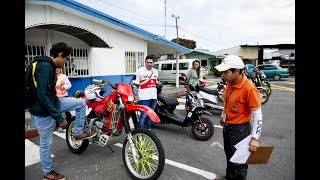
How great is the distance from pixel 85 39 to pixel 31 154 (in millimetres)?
5942

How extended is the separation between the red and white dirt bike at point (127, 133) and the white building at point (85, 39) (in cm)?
441

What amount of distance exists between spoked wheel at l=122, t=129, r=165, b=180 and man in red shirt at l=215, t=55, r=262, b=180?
0.91m

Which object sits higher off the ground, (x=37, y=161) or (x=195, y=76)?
(x=195, y=76)

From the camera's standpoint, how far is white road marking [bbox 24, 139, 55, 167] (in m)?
3.97

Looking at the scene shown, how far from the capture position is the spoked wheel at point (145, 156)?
3.11 m

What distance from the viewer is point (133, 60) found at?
11961 millimetres

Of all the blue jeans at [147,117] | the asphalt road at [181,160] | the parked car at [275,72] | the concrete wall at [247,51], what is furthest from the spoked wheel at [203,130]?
the concrete wall at [247,51]

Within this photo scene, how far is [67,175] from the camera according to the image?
3.54 m

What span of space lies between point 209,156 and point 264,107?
582cm

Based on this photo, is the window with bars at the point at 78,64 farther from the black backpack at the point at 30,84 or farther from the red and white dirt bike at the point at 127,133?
the black backpack at the point at 30,84

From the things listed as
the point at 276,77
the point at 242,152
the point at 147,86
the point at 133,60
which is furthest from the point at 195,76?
the point at 276,77

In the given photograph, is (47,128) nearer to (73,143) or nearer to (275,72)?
(73,143)
